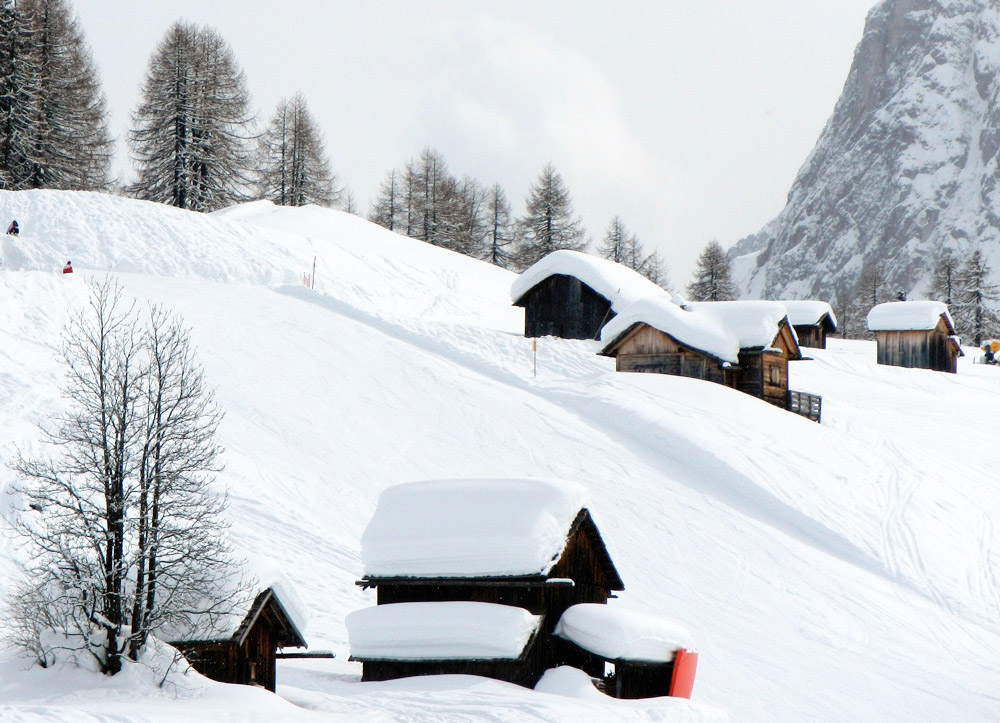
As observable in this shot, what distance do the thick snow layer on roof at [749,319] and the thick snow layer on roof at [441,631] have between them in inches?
1008

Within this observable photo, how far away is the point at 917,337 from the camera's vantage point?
198 ft

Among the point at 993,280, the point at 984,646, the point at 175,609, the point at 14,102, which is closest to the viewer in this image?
the point at 175,609

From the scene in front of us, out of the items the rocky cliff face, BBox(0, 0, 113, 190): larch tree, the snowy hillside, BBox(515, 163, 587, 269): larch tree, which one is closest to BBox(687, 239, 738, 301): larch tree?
BBox(515, 163, 587, 269): larch tree

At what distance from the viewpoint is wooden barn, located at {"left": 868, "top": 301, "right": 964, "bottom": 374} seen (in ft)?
197

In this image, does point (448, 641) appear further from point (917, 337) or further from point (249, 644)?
point (917, 337)

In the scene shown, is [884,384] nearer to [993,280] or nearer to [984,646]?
[984,646]

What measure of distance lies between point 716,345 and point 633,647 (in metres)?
24.8

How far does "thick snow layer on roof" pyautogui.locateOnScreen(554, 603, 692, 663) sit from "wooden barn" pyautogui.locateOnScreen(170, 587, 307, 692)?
14.1ft

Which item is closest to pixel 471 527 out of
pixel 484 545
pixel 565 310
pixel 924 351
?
pixel 484 545

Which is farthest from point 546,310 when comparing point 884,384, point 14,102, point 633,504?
point 14,102

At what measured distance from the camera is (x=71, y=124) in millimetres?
59750

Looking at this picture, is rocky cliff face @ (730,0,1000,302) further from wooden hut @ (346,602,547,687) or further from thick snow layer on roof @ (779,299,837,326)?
wooden hut @ (346,602,547,687)

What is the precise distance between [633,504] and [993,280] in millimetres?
139990

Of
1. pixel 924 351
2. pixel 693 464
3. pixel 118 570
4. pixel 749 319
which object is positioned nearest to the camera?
pixel 118 570
